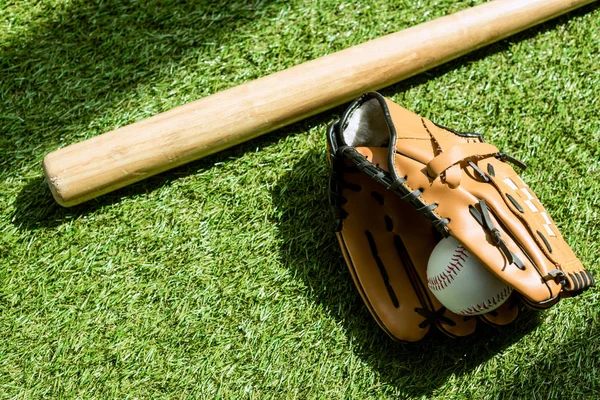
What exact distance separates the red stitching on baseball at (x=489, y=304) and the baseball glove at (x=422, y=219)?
0.36 ft

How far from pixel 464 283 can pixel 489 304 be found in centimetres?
16

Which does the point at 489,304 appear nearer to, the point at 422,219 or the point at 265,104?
the point at 422,219

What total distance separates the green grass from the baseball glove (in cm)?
16

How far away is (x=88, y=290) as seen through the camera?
8.91ft

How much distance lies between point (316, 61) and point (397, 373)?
5.18ft

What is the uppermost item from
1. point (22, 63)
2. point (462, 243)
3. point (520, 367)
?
point (22, 63)

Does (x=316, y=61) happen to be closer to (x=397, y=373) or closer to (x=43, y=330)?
(x=397, y=373)

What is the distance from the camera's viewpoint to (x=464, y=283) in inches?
92.7

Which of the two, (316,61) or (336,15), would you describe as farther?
(336,15)

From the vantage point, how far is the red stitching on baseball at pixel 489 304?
2.39 m

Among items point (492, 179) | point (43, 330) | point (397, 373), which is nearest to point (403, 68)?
point (492, 179)

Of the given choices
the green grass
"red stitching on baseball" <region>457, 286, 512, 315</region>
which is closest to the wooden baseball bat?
the green grass

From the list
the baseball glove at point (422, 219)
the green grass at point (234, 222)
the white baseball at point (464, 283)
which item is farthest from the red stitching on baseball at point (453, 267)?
the green grass at point (234, 222)

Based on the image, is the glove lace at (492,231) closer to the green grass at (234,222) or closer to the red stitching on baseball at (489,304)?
the red stitching on baseball at (489,304)
